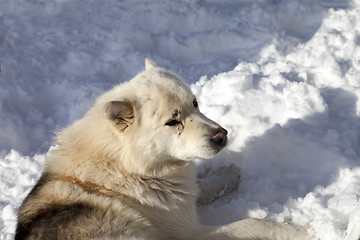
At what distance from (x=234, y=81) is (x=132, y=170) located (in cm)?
255

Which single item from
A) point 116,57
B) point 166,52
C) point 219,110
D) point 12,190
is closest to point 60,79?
point 116,57

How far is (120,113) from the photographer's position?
3508mm

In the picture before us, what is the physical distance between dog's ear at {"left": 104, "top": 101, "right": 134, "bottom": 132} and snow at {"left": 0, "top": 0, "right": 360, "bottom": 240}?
151cm

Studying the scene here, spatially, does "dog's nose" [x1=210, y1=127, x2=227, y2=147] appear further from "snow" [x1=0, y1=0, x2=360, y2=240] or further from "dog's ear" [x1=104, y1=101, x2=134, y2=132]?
"snow" [x1=0, y1=0, x2=360, y2=240]

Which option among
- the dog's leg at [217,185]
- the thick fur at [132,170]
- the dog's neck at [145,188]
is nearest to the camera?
the thick fur at [132,170]

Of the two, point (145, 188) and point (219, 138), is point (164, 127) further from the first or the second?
point (145, 188)

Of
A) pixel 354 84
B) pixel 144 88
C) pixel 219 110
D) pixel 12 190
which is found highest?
pixel 144 88

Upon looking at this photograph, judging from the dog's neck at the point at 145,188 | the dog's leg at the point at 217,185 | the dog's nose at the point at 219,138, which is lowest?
the dog's leg at the point at 217,185

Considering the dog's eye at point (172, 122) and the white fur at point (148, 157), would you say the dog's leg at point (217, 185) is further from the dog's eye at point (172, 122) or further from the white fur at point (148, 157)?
the dog's eye at point (172, 122)

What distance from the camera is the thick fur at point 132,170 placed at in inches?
135

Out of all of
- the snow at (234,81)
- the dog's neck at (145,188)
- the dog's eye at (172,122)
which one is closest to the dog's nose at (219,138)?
the dog's eye at (172,122)

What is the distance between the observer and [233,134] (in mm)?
5184

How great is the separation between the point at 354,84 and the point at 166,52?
297 centimetres

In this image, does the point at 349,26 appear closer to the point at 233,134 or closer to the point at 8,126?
the point at 233,134
